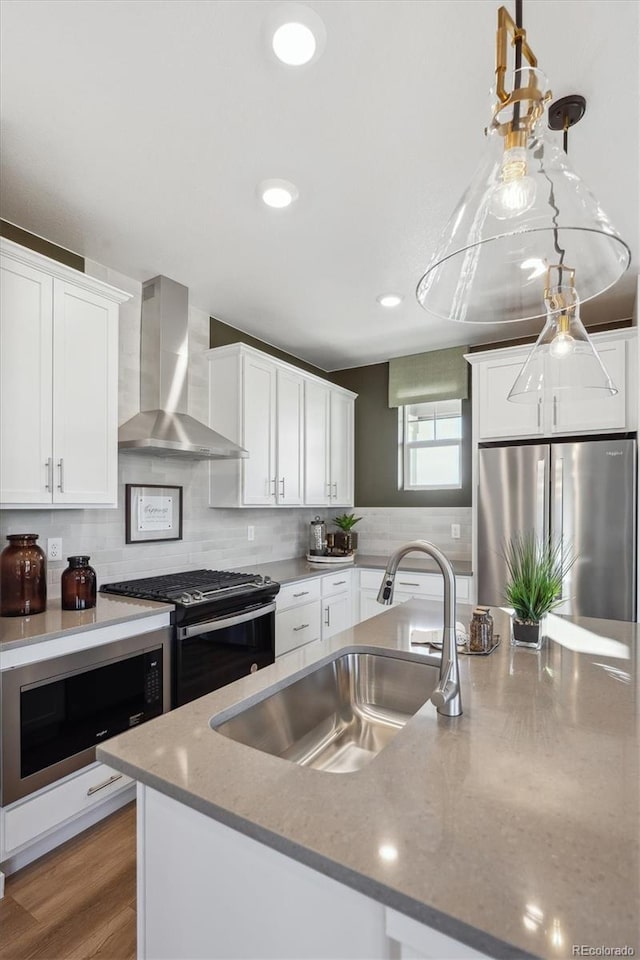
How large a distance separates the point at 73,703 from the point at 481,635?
5.33ft

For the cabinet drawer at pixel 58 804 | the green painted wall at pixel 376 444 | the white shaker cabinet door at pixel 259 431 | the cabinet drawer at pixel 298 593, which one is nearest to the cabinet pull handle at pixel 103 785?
the cabinet drawer at pixel 58 804

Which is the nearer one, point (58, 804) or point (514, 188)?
point (514, 188)

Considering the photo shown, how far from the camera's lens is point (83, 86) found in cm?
160

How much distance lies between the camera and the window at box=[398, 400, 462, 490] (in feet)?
14.3

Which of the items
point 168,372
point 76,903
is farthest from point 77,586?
point 168,372

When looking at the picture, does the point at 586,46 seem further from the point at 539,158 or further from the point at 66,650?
the point at 66,650

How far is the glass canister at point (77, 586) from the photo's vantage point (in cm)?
227

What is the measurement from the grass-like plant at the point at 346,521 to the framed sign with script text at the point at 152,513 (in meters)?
1.71

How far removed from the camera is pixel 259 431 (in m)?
3.55

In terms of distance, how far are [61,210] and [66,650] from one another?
6.35 ft

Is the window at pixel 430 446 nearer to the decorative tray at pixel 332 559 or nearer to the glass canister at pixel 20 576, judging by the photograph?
the decorative tray at pixel 332 559

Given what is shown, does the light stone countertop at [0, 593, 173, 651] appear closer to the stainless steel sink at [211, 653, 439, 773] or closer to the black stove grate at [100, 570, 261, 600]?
the black stove grate at [100, 570, 261, 600]

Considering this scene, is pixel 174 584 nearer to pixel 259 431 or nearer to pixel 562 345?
pixel 259 431

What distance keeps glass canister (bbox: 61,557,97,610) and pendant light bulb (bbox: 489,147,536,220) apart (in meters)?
2.18
